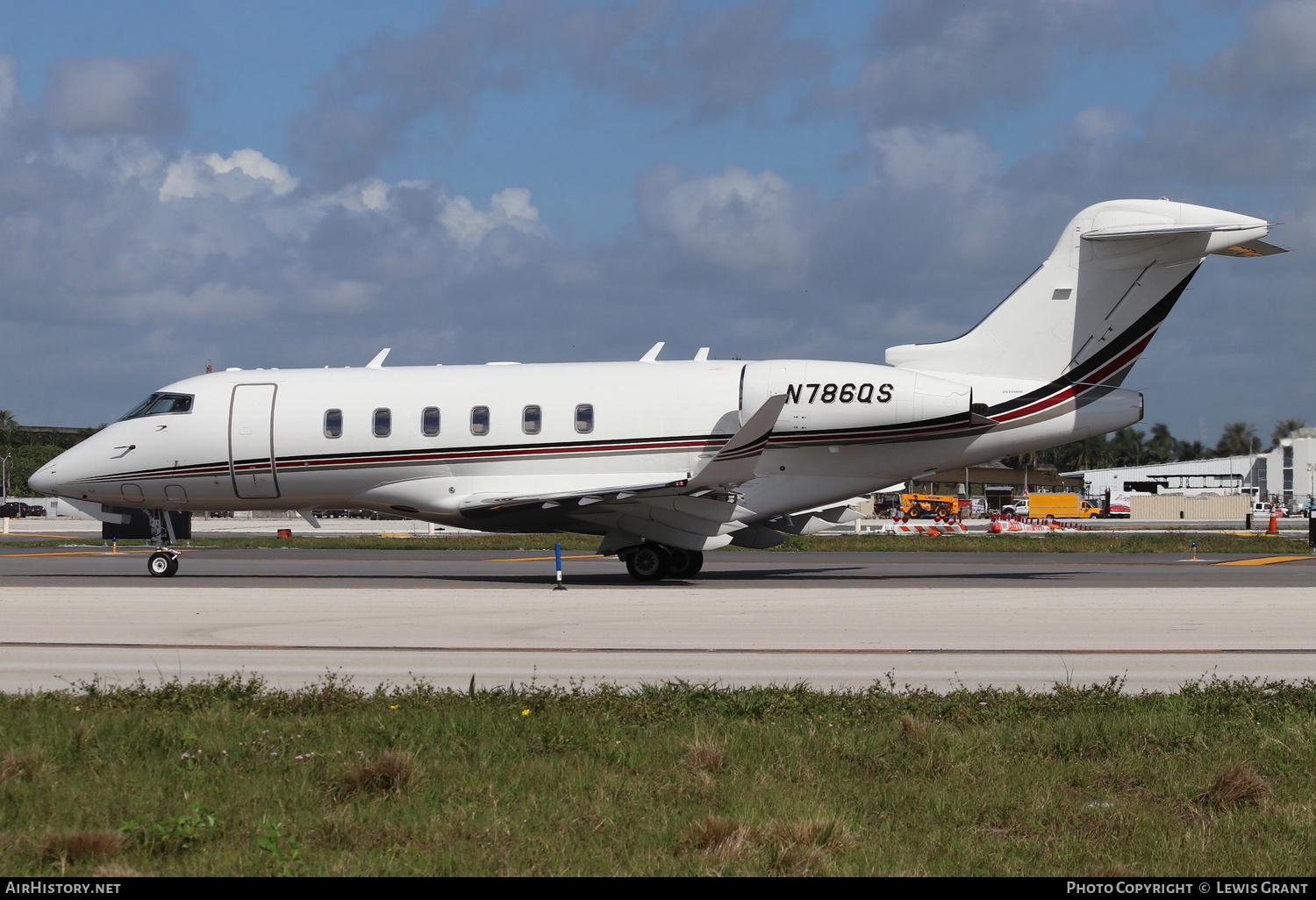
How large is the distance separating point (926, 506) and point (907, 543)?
1903 inches

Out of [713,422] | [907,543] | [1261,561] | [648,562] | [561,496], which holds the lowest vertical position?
[1261,561]

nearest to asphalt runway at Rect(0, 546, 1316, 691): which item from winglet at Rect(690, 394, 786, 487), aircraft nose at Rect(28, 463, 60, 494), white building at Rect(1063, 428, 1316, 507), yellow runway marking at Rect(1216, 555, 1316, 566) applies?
aircraft nose at Rect(28, 463, 60, 494)

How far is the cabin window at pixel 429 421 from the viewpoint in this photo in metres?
22.8

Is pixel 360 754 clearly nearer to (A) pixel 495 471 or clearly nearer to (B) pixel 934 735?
(B) pixel 934 735

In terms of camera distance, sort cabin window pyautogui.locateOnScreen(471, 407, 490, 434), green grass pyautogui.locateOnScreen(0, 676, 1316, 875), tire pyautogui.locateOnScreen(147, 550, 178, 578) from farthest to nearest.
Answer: tire pyautogui.locateOnScreen(147, 550, 178, 578) < cabin window pyautogui.locateOnScreen(471, 407, 490, 434) < green grass pyautogui.locateOnScreen(0, 676, 1316, 875)

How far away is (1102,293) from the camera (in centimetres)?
2189

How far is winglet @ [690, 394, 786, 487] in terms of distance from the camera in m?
20.4

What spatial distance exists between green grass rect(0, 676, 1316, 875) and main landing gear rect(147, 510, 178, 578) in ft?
49.8

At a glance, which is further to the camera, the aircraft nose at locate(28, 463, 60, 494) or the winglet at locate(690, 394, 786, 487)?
the aircraft nose at locate(28, 463, 60, 494)

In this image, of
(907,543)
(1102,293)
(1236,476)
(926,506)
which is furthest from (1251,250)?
(1236,476)

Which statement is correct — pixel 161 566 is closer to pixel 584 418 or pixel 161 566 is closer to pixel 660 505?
pixel 584 418

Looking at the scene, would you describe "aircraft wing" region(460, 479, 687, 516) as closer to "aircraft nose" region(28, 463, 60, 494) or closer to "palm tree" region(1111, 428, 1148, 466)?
"aircraft nose" region(28, 463, 60, 494)

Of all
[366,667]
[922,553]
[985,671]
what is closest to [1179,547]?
[922,553]

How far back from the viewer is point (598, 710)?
8617 millimetres
